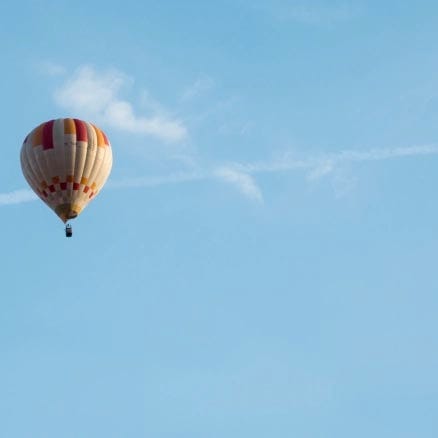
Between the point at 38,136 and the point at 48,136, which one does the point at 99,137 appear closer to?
the point at 48,136

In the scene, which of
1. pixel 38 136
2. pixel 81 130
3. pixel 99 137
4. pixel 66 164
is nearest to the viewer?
pixel 66 164

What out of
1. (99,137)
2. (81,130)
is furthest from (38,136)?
(99,137)

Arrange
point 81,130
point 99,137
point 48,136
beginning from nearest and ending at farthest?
1. point 48,136
2. point 81,130
3. point 99,137

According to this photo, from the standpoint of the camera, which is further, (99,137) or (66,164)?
(99,137)

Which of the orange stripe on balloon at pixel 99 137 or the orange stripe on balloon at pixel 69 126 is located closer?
the orange stripe on balloon at pixel 69 126

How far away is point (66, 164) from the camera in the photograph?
117812mm

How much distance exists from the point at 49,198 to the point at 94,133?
4.70 metres

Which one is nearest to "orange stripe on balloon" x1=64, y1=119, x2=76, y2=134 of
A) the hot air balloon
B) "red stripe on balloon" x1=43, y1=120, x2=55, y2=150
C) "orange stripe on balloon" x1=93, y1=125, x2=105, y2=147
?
the hot air balloon

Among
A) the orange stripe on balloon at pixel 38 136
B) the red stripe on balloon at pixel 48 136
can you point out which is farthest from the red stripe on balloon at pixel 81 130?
the orange stripe on balloon at pixel 38 136

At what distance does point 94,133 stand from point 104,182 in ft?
9.58

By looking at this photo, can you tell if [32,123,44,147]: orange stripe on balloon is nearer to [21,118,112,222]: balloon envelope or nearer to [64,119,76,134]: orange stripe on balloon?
[21,118,112,222]: balloon envelope

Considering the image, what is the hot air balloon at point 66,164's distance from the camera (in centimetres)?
11800

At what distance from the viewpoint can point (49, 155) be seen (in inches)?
4648

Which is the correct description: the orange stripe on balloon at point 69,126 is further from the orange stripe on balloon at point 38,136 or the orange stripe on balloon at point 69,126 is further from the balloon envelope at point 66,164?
the orange stripe on balloon at point 38,136
